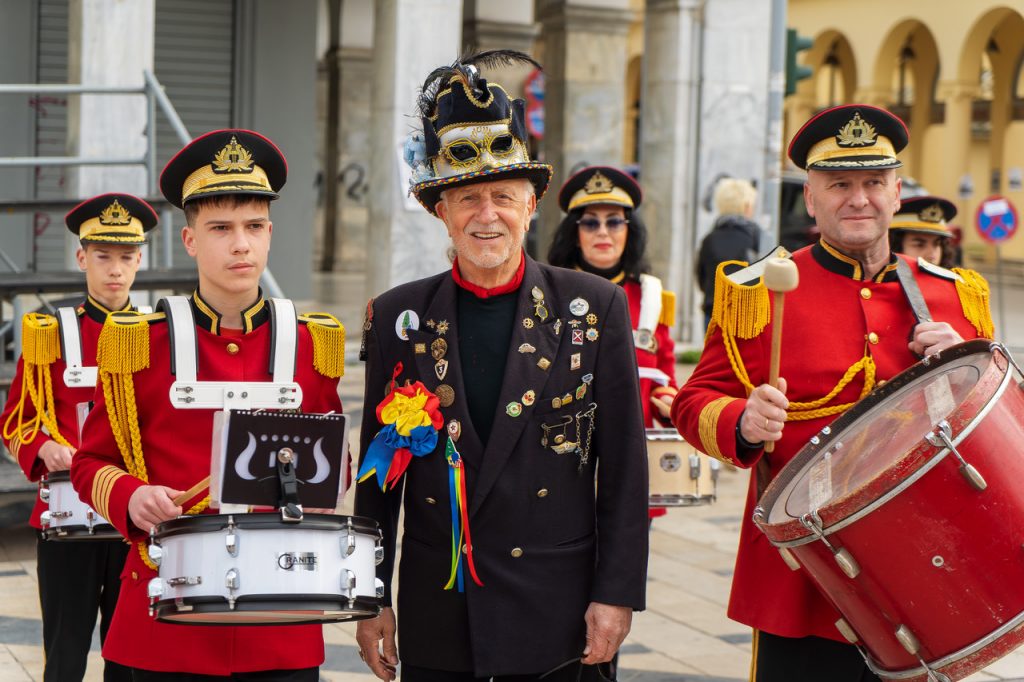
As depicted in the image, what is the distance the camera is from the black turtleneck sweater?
3848 millimetres

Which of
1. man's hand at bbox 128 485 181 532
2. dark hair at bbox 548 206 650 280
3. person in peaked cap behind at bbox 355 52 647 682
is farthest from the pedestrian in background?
man's hand at bbox 128 485 181 532

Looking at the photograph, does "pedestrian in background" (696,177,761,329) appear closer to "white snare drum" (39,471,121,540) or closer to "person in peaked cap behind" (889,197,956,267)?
"person in peaked cap behind" (889,197,956,267)

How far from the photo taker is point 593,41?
19.5 m

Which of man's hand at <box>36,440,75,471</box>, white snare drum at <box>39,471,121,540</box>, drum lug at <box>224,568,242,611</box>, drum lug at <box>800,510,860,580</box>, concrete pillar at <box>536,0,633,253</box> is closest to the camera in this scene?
drum lug at <box>224,568,242,611</box>

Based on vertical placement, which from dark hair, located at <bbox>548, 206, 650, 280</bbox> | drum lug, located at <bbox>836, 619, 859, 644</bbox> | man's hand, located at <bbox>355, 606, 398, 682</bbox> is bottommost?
man's hand, located at <bbox>355, 606, 398, 682</bbox>

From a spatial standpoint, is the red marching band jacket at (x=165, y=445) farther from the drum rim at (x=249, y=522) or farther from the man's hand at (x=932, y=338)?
the man's hand at (x=932, y=338)

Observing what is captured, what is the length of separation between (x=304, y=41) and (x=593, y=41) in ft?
11.6

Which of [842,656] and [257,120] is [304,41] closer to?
[257,120]

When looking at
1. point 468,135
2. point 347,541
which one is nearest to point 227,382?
point 347,541

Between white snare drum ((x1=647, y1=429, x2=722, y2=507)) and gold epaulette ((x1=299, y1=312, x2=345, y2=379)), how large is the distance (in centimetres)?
248

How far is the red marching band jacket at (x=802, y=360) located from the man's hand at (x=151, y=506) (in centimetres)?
140

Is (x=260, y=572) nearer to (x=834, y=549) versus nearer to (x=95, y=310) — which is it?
(x=834, y=549)

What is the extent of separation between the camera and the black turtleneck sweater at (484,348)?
3848 millimetres

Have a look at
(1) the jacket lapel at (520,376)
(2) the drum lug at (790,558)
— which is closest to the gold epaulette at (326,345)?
(1) the jacket lapel at (520,376)
